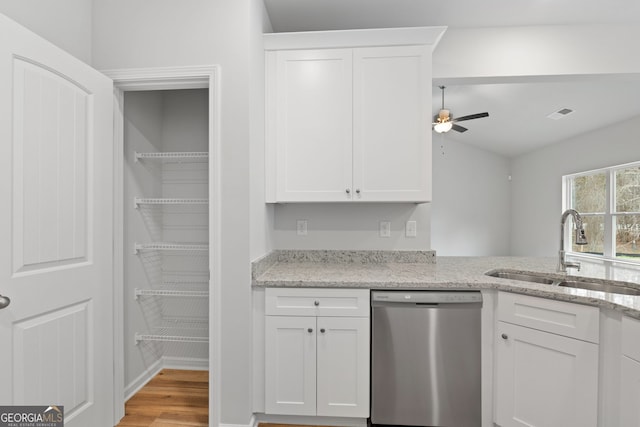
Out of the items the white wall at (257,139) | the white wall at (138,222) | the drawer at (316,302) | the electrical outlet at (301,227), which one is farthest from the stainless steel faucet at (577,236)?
the white wall at (138,222)

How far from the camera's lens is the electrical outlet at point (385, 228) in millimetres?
2479

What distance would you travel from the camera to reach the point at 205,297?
2.56 meters

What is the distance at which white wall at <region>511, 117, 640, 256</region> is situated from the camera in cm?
440

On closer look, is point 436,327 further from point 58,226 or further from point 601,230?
point 601,230

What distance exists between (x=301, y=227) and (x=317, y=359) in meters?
1.02

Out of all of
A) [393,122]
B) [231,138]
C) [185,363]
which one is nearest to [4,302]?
[231,138]

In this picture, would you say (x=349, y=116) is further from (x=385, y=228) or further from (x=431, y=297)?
(x=431, y=297)

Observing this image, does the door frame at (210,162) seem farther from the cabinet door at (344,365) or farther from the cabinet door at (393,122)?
the cabinet door at (393,122)

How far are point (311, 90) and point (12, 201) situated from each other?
1.63m

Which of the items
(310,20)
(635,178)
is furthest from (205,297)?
(635,178)

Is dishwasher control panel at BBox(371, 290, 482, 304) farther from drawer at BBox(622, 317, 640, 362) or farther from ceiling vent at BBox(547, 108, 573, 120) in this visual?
ceiling vent at BBox(547, 108, 573, 120)

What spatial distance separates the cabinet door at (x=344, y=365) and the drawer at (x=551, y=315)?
75cm

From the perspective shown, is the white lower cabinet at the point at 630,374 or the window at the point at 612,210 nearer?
the white lower cabinet at the point at 630,374

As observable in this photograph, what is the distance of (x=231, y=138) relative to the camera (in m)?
1.78
